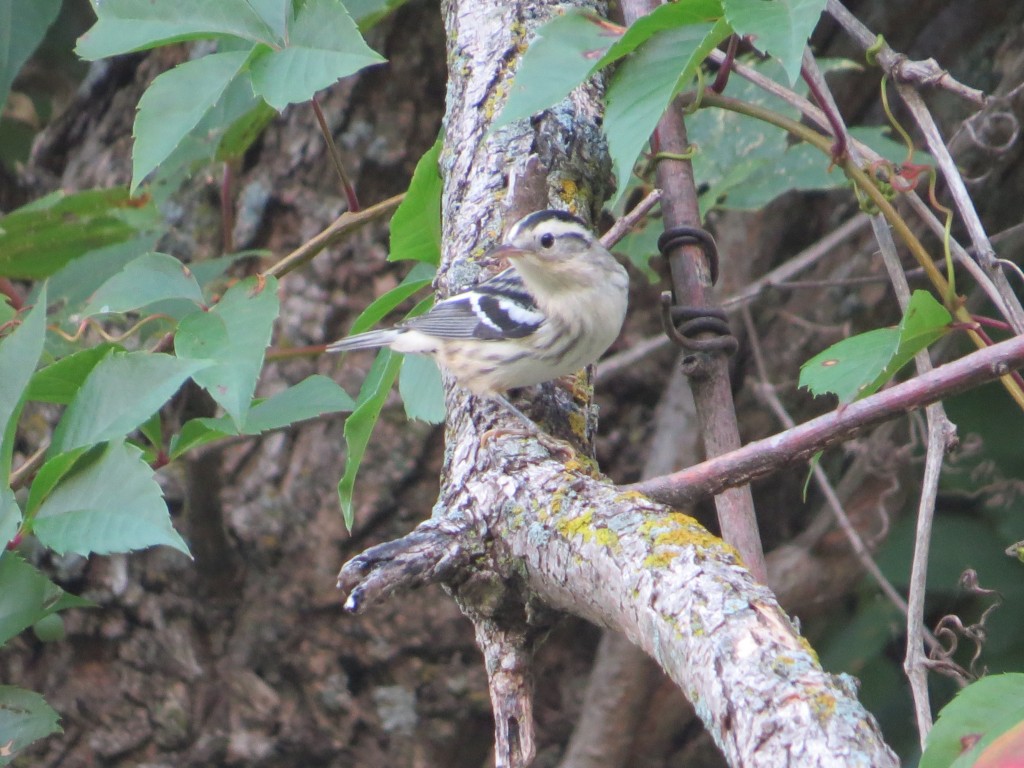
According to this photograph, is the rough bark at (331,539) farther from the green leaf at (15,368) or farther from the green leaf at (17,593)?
the green leaf at (15,368)

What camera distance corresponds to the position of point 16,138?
4.04 m

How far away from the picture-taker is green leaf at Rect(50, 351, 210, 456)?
189 cm

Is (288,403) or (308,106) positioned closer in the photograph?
(288,403)

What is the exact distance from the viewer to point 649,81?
183cm

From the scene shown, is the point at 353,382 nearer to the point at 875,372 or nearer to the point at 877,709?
the point at 877,709

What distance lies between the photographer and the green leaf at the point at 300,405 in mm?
2193

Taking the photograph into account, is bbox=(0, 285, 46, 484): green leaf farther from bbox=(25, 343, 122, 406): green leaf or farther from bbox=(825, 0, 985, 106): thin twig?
bbox=(825, 0, 985, 106): thin twig

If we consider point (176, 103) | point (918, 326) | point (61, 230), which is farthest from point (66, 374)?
point (918, 326)

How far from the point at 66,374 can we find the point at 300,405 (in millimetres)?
444

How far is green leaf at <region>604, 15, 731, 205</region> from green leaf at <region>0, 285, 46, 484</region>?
0.98 metres

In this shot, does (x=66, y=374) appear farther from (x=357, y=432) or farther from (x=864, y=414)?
(x=864, y=414)

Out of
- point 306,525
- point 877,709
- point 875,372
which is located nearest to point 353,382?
point 306,525

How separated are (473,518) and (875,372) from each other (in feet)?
2.23

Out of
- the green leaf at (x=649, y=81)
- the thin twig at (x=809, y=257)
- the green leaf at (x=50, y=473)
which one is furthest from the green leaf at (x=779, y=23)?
the thin twig at (x=809, y=257)
